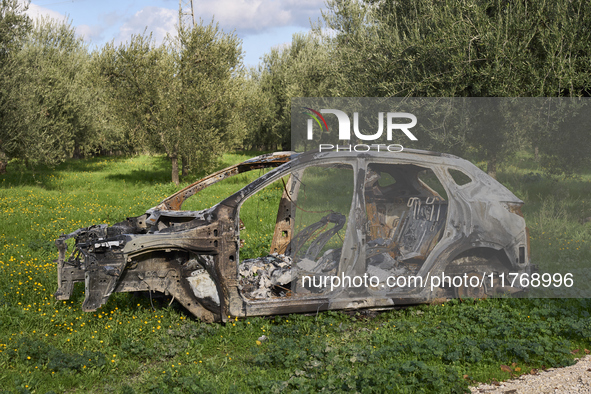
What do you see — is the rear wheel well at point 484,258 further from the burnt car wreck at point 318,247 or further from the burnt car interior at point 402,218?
the burnt car interior at point 402,218

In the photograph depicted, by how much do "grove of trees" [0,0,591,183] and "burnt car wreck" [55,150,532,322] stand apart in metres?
4.46

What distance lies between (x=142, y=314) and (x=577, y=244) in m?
8.09

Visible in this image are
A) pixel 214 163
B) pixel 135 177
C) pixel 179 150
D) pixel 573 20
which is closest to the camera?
pixel 573 20

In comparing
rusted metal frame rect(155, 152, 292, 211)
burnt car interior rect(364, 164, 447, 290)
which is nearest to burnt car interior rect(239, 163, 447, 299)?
burnt car interior rect(364, 164, 447, 290)

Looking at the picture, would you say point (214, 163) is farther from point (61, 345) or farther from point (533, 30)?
point (61, 345)

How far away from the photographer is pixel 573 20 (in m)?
8.66

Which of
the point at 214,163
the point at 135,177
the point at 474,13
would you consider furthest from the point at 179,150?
the point at 474,13

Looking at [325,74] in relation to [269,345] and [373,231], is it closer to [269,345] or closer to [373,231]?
[373,231]

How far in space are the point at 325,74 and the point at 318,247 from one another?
11.5m

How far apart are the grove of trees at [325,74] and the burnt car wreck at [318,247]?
446cm

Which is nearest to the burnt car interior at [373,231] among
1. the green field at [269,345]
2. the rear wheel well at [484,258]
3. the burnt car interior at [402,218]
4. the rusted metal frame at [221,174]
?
the burnt car interior at [402,218]

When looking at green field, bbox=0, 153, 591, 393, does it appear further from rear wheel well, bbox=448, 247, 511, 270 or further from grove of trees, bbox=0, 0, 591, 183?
grove of trees, bbox=0, 0, 591, 183

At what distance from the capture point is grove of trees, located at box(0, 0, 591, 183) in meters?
9.03

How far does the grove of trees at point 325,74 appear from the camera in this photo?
903 cm
